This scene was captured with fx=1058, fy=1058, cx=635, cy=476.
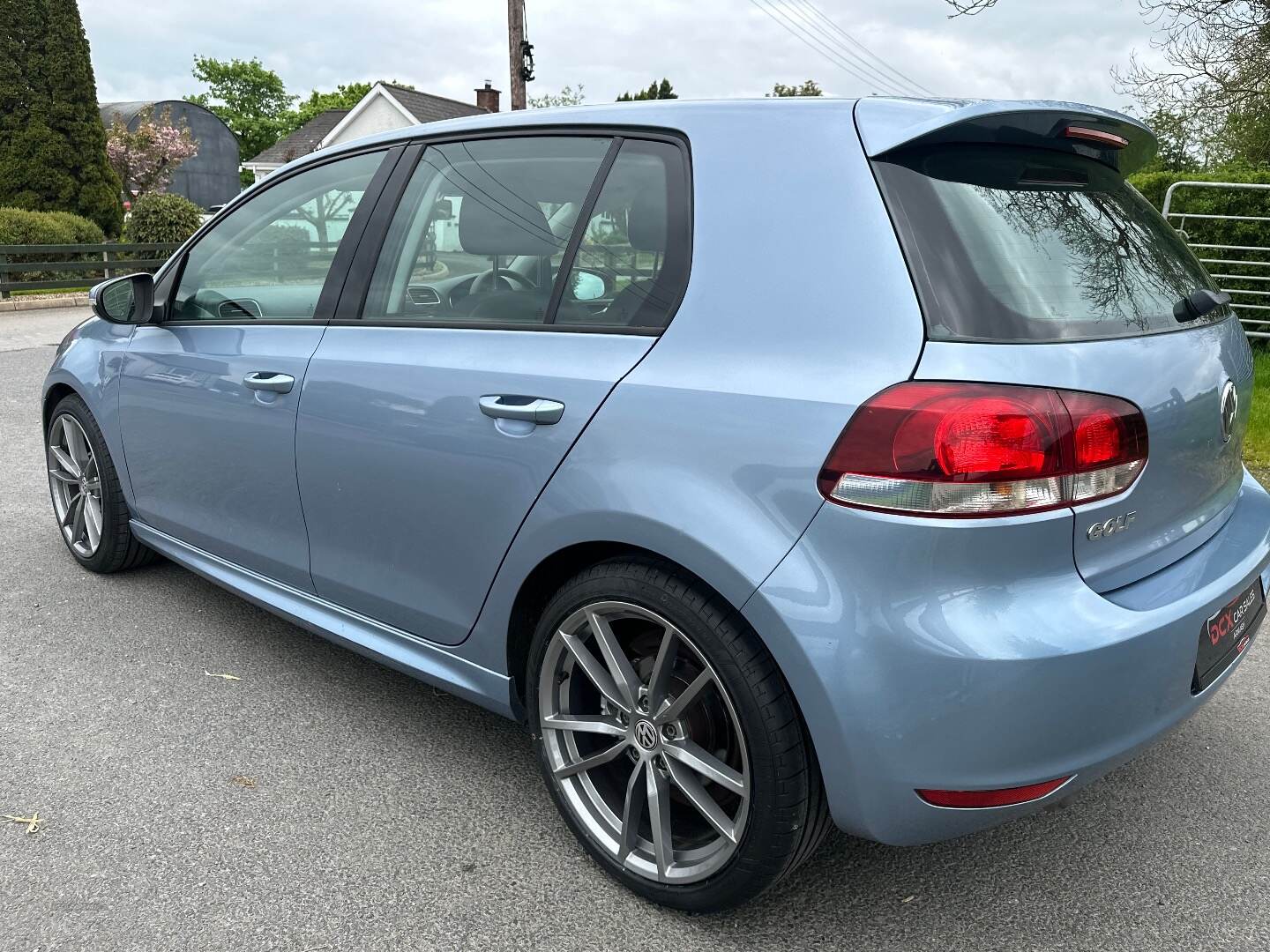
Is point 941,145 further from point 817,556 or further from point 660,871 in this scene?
point 660,871

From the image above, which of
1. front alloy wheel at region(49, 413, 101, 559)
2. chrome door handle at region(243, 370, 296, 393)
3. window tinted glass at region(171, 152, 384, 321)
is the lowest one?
front alloy wheel at region(49, 413, 101, 559)

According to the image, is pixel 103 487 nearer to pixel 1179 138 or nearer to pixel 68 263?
pixel 1179 138

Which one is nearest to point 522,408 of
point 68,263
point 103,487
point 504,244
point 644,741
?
point 504,244

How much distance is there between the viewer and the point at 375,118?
4484 centimetres

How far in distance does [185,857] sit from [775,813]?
56.8 inches

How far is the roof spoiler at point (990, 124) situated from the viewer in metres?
2.07

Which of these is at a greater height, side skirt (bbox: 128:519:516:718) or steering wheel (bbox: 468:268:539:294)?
steering wheel (bbox: 468:268:539:294)

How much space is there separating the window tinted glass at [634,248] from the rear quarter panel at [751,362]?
0.18 feet

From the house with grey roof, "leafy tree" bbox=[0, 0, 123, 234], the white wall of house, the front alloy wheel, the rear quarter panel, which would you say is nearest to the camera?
the rear quarter panel

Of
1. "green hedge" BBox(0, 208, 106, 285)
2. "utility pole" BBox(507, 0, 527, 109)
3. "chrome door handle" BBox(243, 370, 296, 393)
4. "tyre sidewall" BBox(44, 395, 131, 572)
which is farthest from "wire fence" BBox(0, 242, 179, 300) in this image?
"chrome door handle" BBox(243, 370, 296, 393)

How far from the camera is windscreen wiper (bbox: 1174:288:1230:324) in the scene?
7.70 ft

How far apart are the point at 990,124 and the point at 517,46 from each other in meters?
20.3

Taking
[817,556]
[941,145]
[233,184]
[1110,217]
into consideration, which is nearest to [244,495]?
[817,556]

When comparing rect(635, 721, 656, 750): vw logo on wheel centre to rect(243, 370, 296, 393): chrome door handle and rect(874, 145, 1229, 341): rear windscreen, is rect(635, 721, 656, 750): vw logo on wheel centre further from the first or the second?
rect(243, 370, 296, 393): chrome door handle
